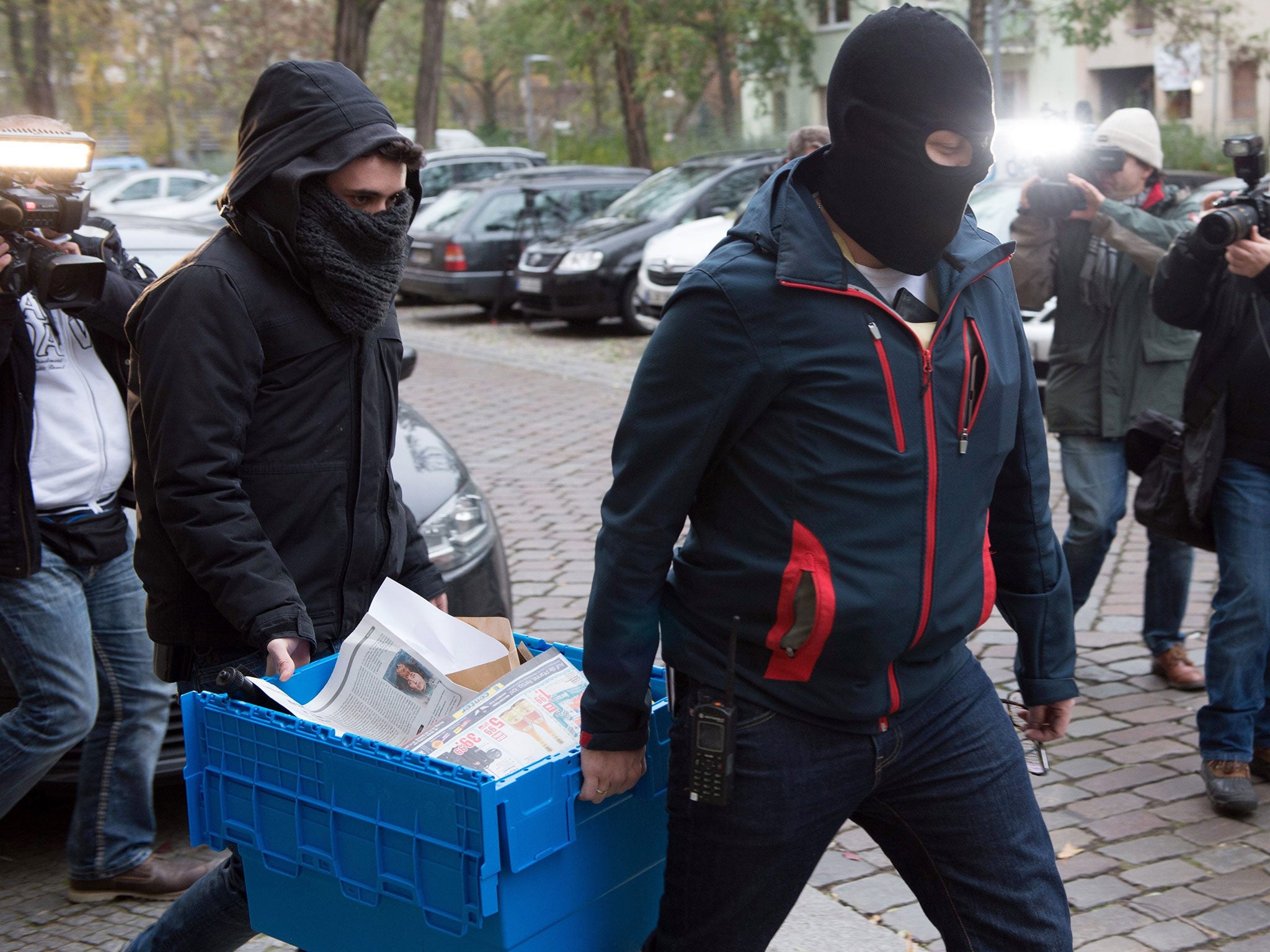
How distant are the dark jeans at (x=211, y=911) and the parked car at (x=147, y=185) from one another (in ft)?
108

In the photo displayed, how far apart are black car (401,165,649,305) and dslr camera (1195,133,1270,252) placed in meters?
12.7

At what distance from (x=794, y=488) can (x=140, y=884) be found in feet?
7.97

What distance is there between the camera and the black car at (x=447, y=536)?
3.94m

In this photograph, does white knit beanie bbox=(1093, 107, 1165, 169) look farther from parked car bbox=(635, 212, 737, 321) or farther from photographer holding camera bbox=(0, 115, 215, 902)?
parked car bbox=(635, 212, 737, 321)

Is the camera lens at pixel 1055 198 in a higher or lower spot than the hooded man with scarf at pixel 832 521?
higher

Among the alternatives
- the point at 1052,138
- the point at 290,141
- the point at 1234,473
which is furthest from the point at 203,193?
the point at 290,141

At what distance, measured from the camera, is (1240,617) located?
4.09m

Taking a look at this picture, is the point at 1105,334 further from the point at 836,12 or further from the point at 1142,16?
the point at 836,12

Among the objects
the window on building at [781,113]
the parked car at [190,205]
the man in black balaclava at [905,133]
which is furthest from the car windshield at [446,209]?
the window on building at [781,113]

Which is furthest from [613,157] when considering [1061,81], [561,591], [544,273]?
[561,591]

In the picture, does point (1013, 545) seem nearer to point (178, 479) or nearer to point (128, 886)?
point (178, 479)

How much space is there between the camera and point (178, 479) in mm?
Result: 2508

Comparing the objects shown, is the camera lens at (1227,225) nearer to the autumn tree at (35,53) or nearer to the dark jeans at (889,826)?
the dark jeans at (889,826)

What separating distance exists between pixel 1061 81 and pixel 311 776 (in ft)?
126
